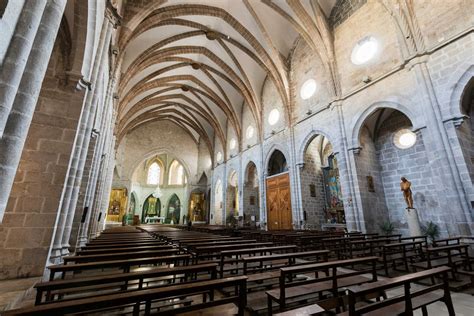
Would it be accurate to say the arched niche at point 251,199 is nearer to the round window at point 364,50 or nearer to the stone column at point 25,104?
the round window at point 364,50

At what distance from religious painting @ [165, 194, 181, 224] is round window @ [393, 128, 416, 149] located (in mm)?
24760

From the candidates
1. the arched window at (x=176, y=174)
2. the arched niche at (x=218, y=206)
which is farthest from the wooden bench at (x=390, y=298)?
the arched window at (x=176, y=174)

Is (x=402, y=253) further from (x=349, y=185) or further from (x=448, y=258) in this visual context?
(x=349, y=185)

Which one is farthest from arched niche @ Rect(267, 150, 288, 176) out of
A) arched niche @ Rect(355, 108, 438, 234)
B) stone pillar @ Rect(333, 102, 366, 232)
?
stone pillar @ Rect(333, 102, 366, 232)

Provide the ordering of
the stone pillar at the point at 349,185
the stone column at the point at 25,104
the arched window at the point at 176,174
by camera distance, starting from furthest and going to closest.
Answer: the arched window at the point at 176,174 → the stone pillar at the point at 349,185 → the stone column at the point at 25,104

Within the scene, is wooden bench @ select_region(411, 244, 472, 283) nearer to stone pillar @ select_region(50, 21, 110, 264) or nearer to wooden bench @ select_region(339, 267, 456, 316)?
wooden bench @ select_region(339, 267, 456, 316)

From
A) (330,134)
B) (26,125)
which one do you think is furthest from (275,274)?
(330,134)

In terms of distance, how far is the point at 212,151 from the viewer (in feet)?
79.8

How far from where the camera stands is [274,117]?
47.6ft

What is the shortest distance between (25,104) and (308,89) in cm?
1182

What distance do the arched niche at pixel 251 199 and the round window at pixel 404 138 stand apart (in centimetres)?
921

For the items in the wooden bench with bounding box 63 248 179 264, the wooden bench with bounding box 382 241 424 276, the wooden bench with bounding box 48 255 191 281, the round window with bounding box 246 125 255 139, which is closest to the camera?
the wooden bench with bounding box 48 255 191 281

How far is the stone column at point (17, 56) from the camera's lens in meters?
1.71

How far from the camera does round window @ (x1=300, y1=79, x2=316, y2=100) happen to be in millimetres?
11594
